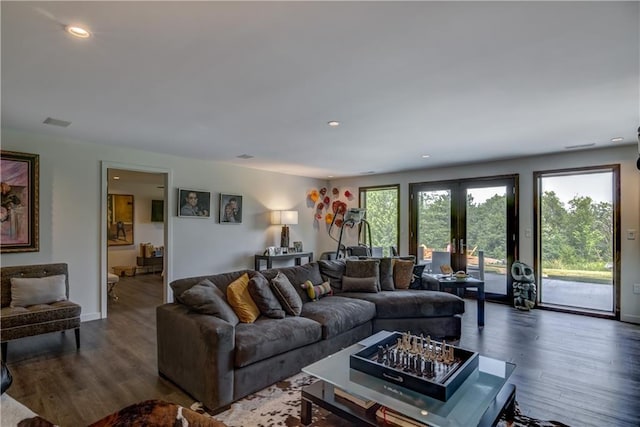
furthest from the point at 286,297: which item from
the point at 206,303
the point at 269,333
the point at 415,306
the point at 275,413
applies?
the point at 415,306

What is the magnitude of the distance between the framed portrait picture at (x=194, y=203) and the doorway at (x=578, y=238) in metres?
5.63

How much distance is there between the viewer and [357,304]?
3.67 m

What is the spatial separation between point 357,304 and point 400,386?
5.60ft

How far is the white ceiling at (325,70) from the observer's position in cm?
180

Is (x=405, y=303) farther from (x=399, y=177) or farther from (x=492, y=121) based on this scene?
(x=399, y=177)

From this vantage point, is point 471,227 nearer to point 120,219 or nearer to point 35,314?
point 35,314

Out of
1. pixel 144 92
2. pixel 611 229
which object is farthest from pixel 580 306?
pixel 144 92

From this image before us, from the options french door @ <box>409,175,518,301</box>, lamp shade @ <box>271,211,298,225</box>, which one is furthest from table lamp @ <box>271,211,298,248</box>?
french door @ <box>409,175,518,301</box>

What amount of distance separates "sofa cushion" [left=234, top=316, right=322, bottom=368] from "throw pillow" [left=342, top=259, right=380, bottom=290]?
1439 mm

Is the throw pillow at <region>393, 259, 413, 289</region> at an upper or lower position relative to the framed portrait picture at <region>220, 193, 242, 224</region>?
lower

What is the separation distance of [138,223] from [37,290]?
5603 mm

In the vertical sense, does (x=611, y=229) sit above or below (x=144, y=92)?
below

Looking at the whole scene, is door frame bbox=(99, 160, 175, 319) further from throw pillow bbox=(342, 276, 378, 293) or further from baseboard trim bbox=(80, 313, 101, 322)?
throw pillow bbox=(342, 276, 378, 293)

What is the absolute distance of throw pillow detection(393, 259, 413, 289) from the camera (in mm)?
4492
